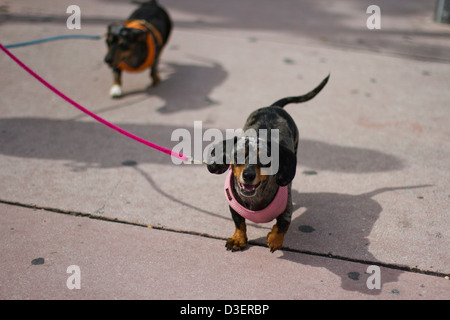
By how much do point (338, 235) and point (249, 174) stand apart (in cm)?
103

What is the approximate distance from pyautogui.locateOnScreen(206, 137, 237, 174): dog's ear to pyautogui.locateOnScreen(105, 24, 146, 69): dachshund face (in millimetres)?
2825

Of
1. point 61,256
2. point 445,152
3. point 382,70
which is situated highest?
point 382,70

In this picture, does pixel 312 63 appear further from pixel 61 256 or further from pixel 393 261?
pixel 61 256

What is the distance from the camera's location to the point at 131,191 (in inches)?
153

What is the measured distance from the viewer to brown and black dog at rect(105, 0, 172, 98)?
5.28 metres

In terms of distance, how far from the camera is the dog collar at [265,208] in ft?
9.79

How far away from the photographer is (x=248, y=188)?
2770 millimetres

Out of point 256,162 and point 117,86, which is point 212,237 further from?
point 117,86

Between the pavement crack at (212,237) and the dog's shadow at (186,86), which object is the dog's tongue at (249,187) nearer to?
the pavement crack at (212,237)

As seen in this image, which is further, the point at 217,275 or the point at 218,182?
the point at 218,182

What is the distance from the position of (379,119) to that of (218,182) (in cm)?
→ 220

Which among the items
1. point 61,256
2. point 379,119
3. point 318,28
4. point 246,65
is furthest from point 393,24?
point 61,256

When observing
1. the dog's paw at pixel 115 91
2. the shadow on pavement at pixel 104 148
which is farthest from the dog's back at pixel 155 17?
the shadow on pavement at pixel 104 148

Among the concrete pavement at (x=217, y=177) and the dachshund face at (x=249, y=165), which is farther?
the concrete pavement at (x=217, y=177)
